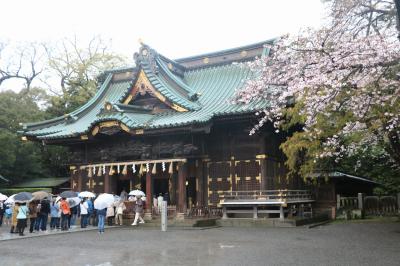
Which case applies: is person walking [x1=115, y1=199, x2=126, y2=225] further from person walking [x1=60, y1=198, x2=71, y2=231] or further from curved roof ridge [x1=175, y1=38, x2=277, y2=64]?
curved roof ridge [x1=175, y1=38, x2=277, y2=64]

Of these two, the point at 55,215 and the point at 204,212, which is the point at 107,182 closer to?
the point at 55,215

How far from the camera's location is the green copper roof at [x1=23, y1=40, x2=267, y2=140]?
72.4 ft

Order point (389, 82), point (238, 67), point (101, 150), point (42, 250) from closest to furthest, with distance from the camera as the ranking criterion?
point (389, 82)
point (42, 250)
point (101, 150)
point (238, 67)

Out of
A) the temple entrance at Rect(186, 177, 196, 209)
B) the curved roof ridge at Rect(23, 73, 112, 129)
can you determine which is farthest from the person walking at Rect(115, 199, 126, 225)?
the curved roof ridge at Rect(23, 73, 112, 129)

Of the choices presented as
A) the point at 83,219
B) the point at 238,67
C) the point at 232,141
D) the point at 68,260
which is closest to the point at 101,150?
the point at 83,219

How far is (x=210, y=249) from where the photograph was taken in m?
12.4

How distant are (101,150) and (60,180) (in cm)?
1829

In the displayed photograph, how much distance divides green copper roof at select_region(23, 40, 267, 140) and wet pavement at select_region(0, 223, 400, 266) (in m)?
6.77

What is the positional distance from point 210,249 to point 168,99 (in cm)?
1280

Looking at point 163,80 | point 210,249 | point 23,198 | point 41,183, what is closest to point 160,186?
point 163,80

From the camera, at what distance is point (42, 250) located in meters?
12.9

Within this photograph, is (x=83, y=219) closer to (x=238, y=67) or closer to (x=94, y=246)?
(x=94, y=246)

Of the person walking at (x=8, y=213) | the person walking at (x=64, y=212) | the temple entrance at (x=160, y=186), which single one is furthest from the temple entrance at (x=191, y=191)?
the person walking at (x=8, y=213)

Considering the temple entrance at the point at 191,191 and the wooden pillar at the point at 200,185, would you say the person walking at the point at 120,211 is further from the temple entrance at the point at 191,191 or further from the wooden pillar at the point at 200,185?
the wooden pillar at the point at 200,185
